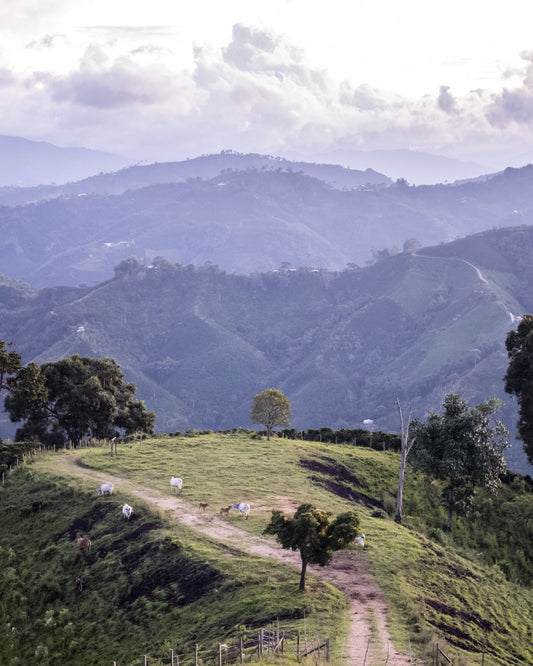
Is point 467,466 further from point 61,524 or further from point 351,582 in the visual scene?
point 61,524

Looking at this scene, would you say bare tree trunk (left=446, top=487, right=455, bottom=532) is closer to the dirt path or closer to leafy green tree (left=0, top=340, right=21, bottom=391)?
the dirt path

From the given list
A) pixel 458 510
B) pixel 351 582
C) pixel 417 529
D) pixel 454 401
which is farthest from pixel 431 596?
pixel 454 401

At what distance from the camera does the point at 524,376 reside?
65188mm

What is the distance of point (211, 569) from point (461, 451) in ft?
91.6

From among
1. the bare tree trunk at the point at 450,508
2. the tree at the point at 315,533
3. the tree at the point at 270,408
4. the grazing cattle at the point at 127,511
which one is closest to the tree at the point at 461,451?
the bare tree trunk at the point at 450,508

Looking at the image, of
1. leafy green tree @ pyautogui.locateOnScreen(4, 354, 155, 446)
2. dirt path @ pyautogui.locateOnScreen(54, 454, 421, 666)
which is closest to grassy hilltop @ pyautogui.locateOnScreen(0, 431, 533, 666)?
dirt path @ pyautogui.locateOnScreen(54, 454, 421, 666)

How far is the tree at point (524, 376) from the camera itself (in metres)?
63.7

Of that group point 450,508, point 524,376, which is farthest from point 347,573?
point 524,376

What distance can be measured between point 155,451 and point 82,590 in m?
24.1

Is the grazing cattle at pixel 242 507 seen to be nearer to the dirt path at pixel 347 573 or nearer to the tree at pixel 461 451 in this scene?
the dirt path at pixel 347 573

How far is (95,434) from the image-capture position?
241 feet

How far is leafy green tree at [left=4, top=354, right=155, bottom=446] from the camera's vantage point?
6900cm

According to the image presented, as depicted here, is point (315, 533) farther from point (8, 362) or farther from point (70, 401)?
point (70, 401)

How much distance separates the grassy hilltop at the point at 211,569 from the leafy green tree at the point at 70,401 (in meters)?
14.1
